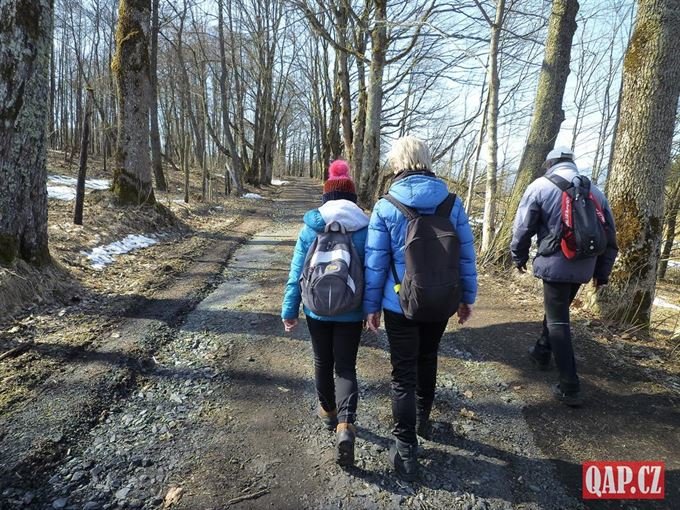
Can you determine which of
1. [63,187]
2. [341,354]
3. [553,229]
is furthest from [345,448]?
[63,187]

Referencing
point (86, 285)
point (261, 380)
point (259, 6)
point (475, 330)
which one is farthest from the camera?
point (259, 6)

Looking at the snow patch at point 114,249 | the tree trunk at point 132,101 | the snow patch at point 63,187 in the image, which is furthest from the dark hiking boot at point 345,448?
the snow patch at point 63,187

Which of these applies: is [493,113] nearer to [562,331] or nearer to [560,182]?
[560,182]

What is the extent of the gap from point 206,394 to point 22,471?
47.0 inches

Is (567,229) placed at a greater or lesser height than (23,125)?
lesser

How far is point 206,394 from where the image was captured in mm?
3240

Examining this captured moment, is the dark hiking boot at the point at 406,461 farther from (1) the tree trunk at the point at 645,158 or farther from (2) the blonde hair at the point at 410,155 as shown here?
(1) the tree trunk at the point at 645,158

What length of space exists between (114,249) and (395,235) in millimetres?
6435

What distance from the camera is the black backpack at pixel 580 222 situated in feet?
10.3

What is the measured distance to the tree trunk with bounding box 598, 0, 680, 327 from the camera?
4652 millimetres

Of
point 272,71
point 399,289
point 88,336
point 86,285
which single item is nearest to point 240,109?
point 272,71

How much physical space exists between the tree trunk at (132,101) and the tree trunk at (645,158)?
30.4 feet

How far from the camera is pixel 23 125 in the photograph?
475 cm

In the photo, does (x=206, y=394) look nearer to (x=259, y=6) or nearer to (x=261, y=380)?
(x=261, y=380)
